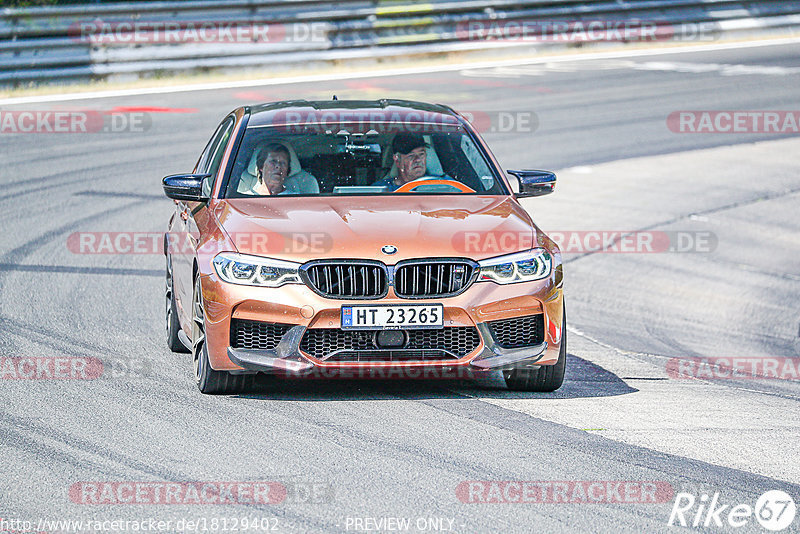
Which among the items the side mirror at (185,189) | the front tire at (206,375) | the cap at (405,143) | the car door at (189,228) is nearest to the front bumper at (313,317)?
the front tire at (206,375)

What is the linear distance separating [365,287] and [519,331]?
906 mm

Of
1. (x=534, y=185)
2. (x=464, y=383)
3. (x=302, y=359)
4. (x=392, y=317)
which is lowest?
(x=464, y=383)

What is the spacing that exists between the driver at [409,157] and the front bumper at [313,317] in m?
1.52

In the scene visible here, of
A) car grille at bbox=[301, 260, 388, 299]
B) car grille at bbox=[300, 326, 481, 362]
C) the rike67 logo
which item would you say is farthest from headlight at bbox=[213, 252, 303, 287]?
the rike67 logo

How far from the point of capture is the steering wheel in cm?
831

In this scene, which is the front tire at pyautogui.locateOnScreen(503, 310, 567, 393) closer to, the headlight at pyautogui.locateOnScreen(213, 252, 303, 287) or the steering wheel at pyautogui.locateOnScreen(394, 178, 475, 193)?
the steering wheel at pyautogui.locateOnScreen(394, 178, 475, 193)

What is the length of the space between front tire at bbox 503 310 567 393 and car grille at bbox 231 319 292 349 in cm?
142

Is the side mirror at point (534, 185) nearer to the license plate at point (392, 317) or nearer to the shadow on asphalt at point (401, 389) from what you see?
the shadow on asphalt at point (401, 389)

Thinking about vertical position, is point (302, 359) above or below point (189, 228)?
below

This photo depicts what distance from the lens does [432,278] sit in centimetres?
709

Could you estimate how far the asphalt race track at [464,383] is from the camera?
5.56m

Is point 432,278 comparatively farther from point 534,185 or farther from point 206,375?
point 534,185

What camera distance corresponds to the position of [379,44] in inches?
999

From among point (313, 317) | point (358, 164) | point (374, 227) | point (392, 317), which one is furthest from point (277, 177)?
point (392, 317)
